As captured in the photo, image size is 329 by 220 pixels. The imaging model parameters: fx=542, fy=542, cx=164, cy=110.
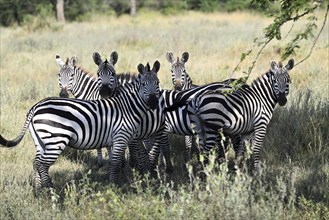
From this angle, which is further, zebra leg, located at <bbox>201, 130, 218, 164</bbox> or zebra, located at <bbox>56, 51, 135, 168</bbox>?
zebra, located at <bbox>56, 51, 135, 168</bbox>

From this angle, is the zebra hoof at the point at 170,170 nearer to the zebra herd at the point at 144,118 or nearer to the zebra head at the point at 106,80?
the zebra herd at the point at 144,118

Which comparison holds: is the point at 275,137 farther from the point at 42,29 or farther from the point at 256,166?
the point at 42,29

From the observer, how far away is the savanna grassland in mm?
4992

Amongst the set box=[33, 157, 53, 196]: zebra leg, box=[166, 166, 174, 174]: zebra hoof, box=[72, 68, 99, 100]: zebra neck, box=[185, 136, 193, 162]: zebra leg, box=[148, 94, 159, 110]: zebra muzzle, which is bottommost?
box=[166, 166, 174, 174]: zebra hoof

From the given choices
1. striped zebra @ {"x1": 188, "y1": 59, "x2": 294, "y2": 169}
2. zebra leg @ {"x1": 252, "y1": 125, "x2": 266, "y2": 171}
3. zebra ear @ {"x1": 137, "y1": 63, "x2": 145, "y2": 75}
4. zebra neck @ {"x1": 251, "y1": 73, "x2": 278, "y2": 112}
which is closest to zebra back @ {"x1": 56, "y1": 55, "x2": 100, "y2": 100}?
zebra ear @ {"x1": 137, "y1": 63, "x2": 145, "y2": 75}

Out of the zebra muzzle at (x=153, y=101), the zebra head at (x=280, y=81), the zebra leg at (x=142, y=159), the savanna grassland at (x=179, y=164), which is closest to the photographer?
the savanna grassland at (x=179, y=164)

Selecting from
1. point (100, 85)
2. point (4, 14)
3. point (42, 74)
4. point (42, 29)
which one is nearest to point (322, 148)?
point (100, 85)

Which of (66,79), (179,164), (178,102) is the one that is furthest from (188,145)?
(66,79)

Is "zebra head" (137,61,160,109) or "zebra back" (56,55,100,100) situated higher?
"zebra head" (137,61,160,109)

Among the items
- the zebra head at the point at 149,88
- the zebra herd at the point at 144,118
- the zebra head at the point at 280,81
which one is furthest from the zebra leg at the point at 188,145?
the zebra head at the point at 280,81

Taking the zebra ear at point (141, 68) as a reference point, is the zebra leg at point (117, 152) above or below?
below

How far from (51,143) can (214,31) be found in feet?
63.5

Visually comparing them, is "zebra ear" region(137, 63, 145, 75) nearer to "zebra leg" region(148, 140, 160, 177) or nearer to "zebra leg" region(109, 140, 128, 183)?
"zebra leg" region(109, 140, 128, 183)

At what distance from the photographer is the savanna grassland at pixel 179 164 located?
4.99 metres
